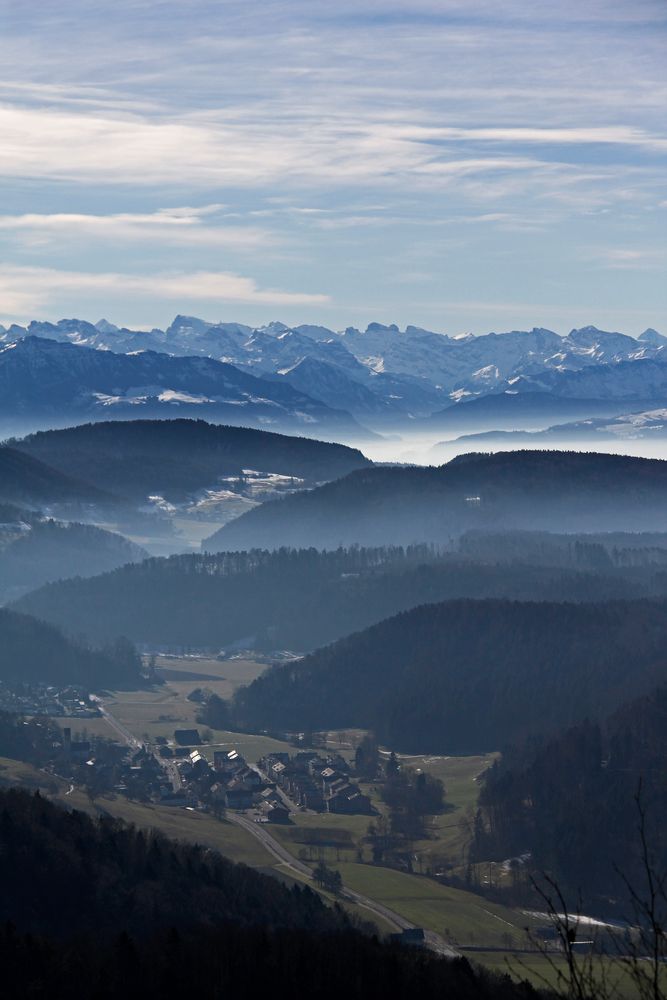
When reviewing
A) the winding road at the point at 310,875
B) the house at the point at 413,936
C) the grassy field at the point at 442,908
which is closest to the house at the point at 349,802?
the winding road at the point at 310,875

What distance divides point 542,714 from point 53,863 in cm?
10270

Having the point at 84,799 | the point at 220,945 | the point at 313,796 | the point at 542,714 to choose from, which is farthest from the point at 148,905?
the point at 542,714

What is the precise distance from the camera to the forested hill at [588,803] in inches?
5595

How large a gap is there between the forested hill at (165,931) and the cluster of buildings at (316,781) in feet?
148

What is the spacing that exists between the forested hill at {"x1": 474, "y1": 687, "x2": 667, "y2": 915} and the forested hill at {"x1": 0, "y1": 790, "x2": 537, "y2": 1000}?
32.9m

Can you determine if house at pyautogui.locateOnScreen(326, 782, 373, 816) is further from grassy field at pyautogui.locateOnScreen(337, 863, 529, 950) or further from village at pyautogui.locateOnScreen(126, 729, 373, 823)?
grassy field at pyautogui.locateOnScreen(337, 863, 529, 950)

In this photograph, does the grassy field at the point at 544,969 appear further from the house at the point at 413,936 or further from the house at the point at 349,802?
the house at the point at 349,802

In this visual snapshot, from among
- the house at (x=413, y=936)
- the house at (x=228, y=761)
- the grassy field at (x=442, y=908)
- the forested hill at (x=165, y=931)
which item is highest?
the forested hill at (x=165, y=931)

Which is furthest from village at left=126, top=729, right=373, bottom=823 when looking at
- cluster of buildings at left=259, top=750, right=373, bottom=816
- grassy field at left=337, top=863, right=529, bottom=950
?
grassy field at left=337, top=863, right=529, bottom=950

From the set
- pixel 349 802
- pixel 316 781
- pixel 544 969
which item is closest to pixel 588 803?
pixel 349 802

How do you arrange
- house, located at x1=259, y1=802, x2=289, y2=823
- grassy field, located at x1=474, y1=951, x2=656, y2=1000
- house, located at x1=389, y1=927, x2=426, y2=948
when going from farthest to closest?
house, located at x1=259, y1=802, x2=289, y2=823
house, located at x1=389, y1=927, x2=426, y2=948
grassy field, located at x1=474, y1=951, x2=656, y2=1000

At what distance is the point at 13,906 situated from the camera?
98.5m

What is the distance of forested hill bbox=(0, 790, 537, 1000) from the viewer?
8144 centimetres

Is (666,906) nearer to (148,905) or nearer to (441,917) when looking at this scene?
(441,917)
